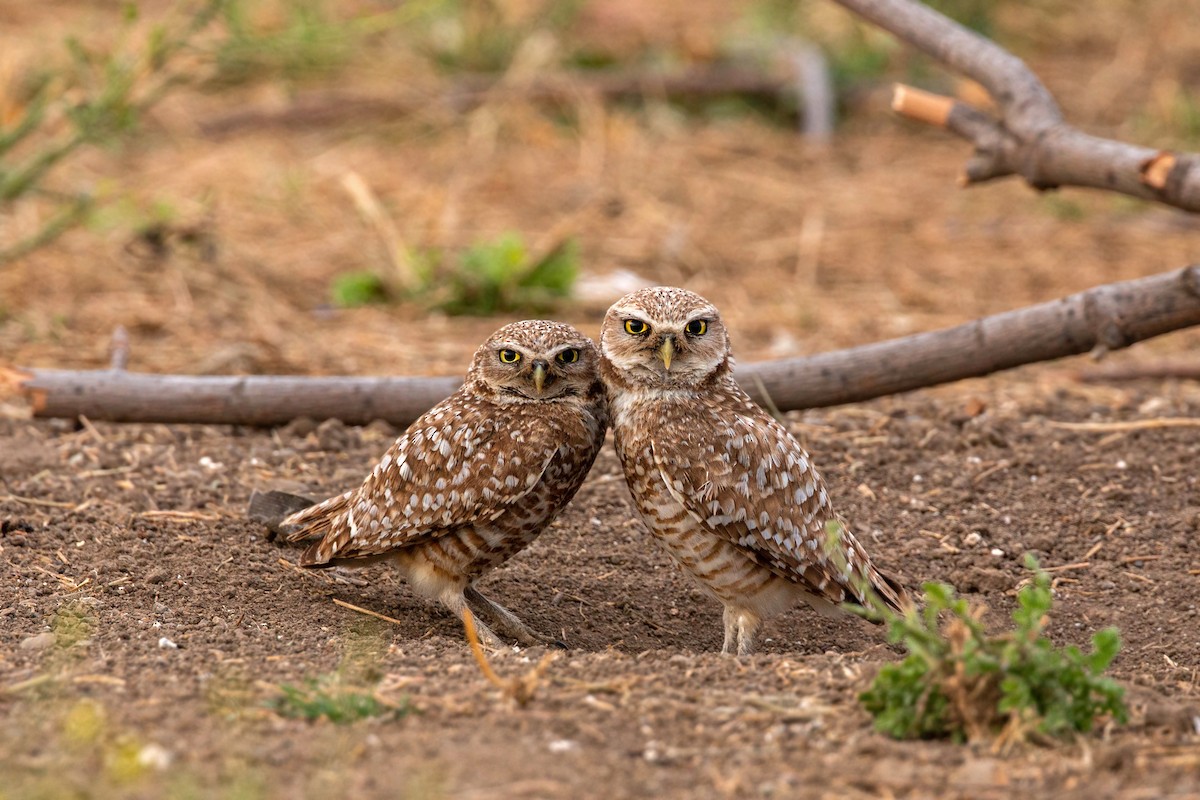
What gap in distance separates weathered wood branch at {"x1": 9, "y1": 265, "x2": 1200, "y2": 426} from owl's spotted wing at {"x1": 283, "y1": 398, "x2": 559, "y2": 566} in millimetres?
903

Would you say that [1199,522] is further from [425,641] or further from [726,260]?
[726,260]

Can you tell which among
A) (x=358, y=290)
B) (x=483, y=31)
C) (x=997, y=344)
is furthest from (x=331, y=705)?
(x=483, y=31)

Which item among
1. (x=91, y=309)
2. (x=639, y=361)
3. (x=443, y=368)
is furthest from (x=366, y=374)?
(x=639, y=361)

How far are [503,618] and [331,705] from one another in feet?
4.56

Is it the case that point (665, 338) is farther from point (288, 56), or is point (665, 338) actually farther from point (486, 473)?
point (288, 56)

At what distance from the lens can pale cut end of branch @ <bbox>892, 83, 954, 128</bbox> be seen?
562cm

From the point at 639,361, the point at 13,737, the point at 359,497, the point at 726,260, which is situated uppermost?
the point at 726,260

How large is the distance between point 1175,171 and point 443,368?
10.8ft

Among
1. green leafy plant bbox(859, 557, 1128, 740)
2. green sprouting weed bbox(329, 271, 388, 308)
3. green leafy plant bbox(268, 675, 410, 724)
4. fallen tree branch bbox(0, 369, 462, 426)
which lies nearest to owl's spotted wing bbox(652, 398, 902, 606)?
green leafy plant bbox(859, 557, 1128, 740)

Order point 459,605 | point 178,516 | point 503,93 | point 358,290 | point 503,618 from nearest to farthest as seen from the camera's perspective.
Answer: point 459,605 < point 503,618 < point 178,516 < point 358,290 < point 503,93

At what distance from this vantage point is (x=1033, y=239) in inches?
360

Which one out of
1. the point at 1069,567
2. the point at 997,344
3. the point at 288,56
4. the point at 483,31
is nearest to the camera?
the point at 1069,567

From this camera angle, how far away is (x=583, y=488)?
5.36 m

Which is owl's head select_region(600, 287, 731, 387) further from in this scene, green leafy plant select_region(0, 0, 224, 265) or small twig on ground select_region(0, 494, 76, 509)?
green leafy plant select_region(0, 0, 224, 265)
